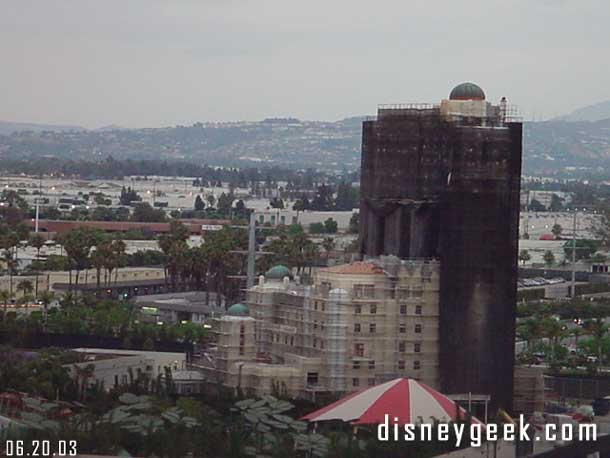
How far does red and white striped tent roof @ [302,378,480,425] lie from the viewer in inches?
2060

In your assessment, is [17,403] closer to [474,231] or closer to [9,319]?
[474,231]

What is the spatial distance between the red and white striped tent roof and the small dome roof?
10.7 metres

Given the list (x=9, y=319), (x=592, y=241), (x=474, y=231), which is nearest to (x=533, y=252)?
(x=592, y=241)

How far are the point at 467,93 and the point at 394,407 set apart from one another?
1243 centimetres

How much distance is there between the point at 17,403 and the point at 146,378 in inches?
297

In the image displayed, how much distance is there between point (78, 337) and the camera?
70.9 m

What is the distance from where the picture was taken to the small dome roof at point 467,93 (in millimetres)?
61406

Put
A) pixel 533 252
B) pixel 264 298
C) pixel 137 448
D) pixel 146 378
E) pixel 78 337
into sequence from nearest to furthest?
pixel 137 448, pixel 146 378, pixel 264 298, pixel 78 337, pixel 533 252

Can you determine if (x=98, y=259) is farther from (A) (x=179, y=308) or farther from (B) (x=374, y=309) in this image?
(B) (x=374, y=309)

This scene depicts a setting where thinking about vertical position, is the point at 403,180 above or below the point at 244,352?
above

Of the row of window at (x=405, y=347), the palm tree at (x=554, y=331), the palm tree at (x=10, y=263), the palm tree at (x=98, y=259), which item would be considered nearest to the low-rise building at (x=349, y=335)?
the row of window at (x=405, y=347)

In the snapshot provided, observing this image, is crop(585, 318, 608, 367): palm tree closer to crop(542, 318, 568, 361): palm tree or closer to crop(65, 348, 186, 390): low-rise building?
crop(542, 318, 568, 361): palm tree

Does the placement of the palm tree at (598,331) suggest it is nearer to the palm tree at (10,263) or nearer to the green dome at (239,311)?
the green dome at (239,311)
